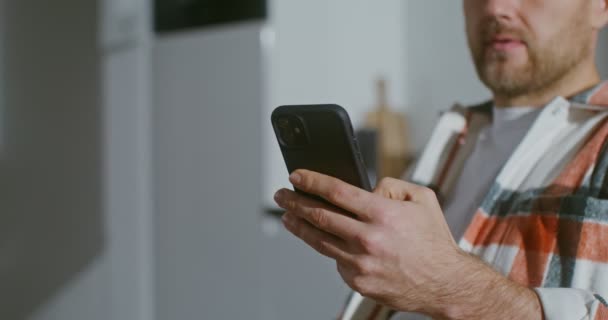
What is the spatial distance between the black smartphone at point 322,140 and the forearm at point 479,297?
4.6 inches

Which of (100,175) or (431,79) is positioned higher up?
(431,79)

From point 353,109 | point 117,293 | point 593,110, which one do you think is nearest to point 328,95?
point 353,109

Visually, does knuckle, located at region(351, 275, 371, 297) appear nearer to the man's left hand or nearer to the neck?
the man's left hand

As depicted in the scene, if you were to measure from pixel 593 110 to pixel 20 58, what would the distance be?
1.56 metres

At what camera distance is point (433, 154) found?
103 cm

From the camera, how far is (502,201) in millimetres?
830

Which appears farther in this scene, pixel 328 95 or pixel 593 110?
pixel 328 95

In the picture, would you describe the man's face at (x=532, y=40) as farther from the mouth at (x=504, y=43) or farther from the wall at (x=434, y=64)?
the wall at (x=434, y=64)

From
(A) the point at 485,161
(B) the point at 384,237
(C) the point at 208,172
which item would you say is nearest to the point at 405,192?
(B) the point at 384,237

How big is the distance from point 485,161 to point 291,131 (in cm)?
44

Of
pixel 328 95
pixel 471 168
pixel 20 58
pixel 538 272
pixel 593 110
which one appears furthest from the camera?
pixel 20 58

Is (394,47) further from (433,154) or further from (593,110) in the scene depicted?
(593,110)

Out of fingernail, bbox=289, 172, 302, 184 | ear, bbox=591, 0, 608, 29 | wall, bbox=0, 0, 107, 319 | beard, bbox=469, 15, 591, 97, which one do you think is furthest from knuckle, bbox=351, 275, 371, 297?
wall, bbox=0, 0, 107, 319

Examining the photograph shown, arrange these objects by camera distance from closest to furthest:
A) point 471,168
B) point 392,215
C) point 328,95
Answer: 1. point 392,215
2. point 471,168
3. point 328,95
